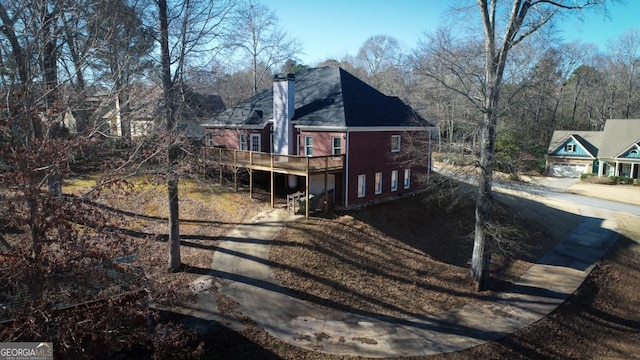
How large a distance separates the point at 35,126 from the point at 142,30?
8.53 meters

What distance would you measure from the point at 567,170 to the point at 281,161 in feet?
136

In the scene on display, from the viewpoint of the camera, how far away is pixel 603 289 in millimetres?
17656

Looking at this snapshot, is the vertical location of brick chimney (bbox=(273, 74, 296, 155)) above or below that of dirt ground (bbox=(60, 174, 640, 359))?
above

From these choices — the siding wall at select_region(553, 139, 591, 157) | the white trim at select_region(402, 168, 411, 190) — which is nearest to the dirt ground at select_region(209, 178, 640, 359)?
the white trim at select_region(402, 168, 411, 190)

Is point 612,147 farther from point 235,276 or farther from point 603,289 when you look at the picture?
point 235,276

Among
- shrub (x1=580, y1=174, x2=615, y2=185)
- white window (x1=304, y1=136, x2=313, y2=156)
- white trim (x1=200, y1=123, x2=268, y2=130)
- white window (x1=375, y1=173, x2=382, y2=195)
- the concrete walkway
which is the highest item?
white trim (x1=200, y1=123, x2=268, y2=130)

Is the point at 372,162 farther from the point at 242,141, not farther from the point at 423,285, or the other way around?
the point at 242,141

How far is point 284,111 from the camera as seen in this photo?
23.7 meters

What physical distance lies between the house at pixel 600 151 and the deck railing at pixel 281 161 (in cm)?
3836

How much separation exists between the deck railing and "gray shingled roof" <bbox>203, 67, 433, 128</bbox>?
6.48 ft

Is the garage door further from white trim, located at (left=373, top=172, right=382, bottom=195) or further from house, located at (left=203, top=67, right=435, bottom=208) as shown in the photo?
white trim, located at (left=373, top=172, right=382, bottom=195)

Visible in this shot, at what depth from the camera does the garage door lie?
46719 millimetres

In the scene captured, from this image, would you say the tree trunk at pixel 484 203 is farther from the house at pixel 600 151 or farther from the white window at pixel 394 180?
the house at pixel 600 151

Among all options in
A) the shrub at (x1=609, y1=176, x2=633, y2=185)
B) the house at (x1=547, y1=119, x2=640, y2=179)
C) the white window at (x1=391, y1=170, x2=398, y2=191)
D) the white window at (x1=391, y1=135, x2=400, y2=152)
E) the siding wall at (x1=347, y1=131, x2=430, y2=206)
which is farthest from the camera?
the house at (x1=547, y1=119, x2=640, y2=179)
